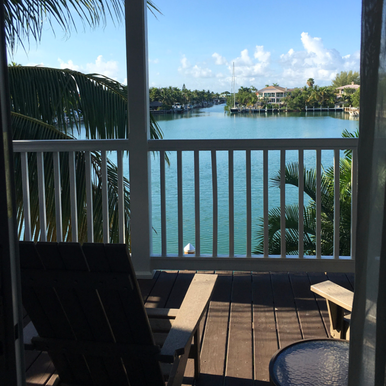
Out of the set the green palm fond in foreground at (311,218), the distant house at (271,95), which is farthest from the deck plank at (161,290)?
the distant house at (271,95)

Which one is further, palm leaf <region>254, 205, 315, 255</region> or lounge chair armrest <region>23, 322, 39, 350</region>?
palm leaf <region>254, 205, 315, 255</region>

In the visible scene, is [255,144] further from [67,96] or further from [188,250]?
[188,250]

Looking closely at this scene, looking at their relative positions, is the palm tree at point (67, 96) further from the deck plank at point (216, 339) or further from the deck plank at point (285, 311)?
the deck plank at point (285, 311)

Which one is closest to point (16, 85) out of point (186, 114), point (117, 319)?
point (186, 114)

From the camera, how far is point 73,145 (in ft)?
11.1

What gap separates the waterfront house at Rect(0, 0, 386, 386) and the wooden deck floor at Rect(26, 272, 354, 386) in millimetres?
10

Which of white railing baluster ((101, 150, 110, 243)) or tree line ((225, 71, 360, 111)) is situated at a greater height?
tree line ((225, 71, 360, 111))

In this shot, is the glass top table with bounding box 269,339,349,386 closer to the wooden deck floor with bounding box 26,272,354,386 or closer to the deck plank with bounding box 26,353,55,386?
the wooden deck floor with bounding box 26,272,354,386

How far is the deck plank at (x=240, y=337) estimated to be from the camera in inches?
82.7

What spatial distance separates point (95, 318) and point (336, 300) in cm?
118

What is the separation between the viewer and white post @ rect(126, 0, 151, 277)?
10.6ft

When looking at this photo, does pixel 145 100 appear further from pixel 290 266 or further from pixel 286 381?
pixel 286 381

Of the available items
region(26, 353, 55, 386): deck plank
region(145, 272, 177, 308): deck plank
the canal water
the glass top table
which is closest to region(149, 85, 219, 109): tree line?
the canal water

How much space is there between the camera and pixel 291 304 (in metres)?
2.96
